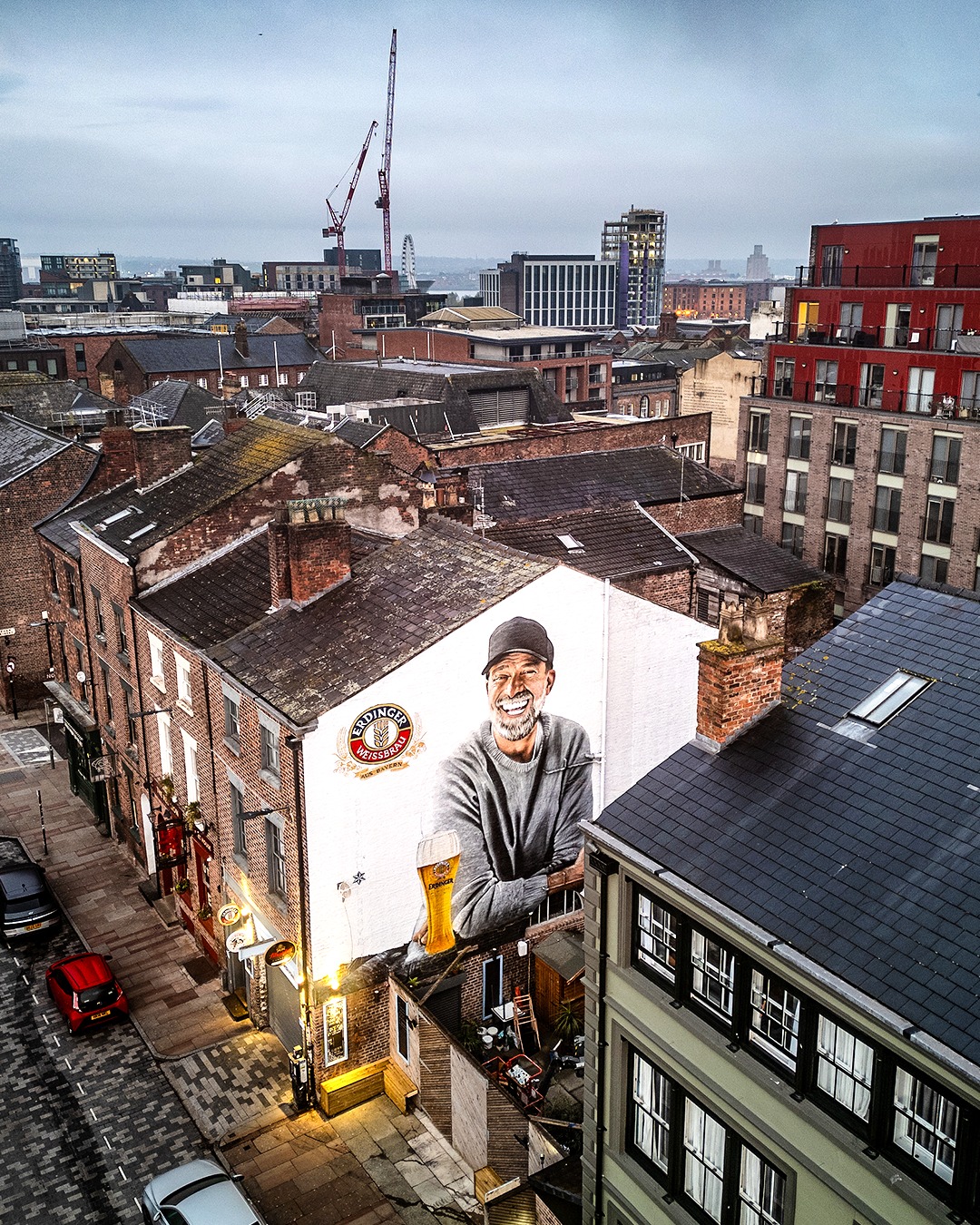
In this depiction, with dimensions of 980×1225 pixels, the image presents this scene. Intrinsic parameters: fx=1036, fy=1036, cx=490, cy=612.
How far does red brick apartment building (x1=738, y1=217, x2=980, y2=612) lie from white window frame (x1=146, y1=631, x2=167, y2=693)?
37.1 metres

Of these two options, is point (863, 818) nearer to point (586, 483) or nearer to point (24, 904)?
point (24, 904)

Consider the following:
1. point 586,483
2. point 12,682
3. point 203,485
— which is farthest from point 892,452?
point 12,682

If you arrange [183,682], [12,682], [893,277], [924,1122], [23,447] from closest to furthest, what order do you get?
[924,1122]
[183,682]
[12,682]
[23,447]
[893,277]

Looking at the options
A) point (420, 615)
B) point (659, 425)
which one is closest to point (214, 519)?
point (420, 615)

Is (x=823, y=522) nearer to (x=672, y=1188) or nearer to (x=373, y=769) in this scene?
(x=373, y=769)

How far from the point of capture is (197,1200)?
63.4 feet

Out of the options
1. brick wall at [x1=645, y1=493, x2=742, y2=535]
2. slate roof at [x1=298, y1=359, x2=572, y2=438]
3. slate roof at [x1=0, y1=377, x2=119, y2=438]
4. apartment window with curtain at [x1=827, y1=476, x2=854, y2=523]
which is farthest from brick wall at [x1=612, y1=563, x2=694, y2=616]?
slate roof at [x1=0, y1=377, x2=119, y2=438]

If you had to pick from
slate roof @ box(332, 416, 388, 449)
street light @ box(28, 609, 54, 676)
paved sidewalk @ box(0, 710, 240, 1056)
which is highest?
slate roof @ box(332, 416, 388, 449)

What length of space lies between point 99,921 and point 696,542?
25.1m

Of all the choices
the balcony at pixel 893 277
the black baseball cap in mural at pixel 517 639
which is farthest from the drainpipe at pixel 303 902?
the balcony at pixel 893 277

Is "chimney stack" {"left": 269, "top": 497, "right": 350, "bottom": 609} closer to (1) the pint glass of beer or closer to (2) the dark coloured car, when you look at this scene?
(1) the pint glass of beer

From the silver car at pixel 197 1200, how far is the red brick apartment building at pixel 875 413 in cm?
4199

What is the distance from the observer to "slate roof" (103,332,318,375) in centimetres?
9375

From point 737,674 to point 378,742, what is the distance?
29.4 ft
